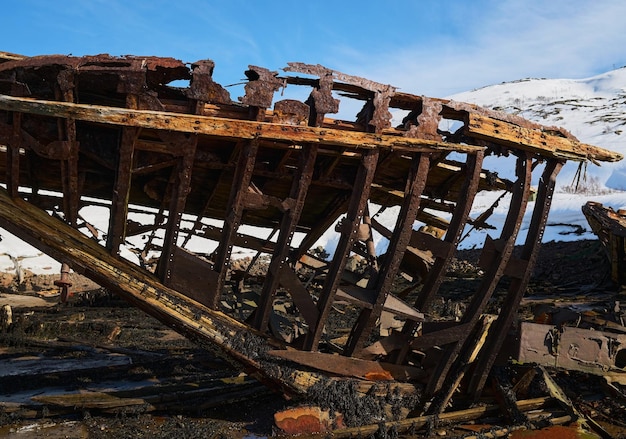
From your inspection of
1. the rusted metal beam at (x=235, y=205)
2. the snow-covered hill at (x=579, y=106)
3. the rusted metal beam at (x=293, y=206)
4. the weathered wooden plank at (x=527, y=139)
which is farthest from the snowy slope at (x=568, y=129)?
the weathered wooden plank at (x=527, y=139)

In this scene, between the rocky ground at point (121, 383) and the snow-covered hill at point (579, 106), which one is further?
the snow-covered hill at point (579, 106)

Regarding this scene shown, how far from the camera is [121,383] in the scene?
6.84m

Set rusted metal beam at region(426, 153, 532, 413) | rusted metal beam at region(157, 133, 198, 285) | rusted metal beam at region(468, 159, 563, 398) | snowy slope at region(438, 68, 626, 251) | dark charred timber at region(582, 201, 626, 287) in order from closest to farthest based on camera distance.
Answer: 1. rusted metal beam at region(157, 133, 198, 285)
2. rusted metal beam at region(426, 153, 532, 413)
3. rusted metal beam at region(468, 159, 563, 398)
4. dark charred timber at region(582, 201, 626, 287)
5. snowy slope at region(438, 68, 626, 251)

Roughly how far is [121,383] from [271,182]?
309 cm

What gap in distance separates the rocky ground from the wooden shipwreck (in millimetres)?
818

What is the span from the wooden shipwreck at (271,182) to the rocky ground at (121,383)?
82 cm

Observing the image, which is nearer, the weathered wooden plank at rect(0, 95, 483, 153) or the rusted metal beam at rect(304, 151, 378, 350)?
the weathered wooden plank at rect(0, 95, 483, 153)

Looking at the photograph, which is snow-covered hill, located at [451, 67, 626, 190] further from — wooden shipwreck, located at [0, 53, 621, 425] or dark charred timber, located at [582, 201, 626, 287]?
wooden shipwreck, located at [0, 53, 621, 425]

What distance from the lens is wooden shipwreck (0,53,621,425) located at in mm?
4781

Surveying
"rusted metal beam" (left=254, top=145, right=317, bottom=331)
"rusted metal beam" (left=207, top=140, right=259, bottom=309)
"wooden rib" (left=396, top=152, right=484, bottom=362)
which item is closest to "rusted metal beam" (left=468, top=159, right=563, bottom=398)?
"wooden rib" (left=396, top=152, right=484, bottom=362)

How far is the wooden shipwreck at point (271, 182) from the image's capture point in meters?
4.78

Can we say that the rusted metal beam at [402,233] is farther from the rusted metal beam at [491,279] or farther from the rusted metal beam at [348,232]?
the rusted metal beam at [491,279]

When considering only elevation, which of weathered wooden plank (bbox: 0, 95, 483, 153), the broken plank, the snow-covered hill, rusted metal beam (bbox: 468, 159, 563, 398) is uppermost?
the snow-covered hill

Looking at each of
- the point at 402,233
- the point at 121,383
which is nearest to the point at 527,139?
the point at 402,233
